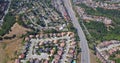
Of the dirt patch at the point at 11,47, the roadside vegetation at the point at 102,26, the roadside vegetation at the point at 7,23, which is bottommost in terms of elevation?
the roadside vegetation at the point at 102,26

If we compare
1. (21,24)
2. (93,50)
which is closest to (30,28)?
(21,24)

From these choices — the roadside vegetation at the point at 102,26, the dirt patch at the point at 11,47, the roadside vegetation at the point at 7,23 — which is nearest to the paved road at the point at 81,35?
the roadside vegetation at the point at 102,26

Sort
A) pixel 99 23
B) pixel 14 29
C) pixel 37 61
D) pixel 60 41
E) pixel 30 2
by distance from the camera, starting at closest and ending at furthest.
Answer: pixel 37 61, pixel 60 41, pixel 14 29, pixel 99 23, pixel 30 2

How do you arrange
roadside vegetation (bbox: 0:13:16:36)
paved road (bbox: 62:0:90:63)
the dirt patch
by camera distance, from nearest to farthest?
paved road (bbox: 62:0:90:63) → the dirt patch → roadside vegetation (bbox: 0:13:16:36)

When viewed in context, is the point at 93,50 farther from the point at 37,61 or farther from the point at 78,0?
the point at 78,0

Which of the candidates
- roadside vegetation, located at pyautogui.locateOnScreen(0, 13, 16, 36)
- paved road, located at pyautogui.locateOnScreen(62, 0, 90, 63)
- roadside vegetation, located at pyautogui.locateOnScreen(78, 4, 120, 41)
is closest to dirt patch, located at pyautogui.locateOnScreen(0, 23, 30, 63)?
roadside vegetation, located at pyautogui.locateOnScreen(0, 13, 16, 36)

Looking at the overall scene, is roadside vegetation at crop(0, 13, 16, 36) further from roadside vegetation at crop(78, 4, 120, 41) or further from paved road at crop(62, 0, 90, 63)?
roadside vegetation at crop(78, 4, 120, 41)

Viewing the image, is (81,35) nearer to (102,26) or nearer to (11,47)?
(102,26)

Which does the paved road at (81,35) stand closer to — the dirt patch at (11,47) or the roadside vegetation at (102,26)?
the roadside vegetation at (102,26)

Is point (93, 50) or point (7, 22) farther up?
point (7, 22)
